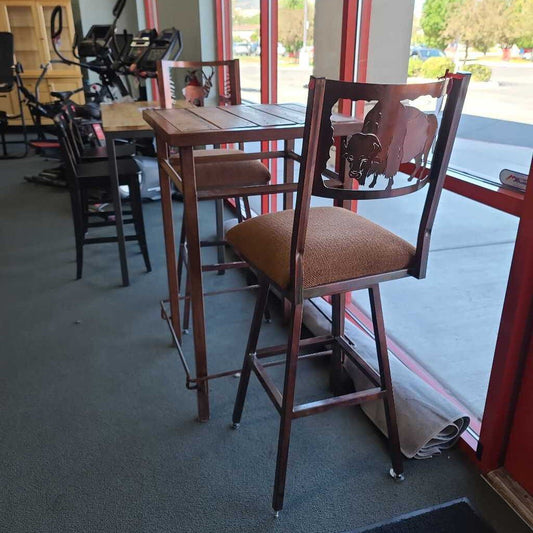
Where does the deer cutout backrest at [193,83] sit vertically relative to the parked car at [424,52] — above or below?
below

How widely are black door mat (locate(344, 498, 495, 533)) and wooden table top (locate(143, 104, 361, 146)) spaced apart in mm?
1165

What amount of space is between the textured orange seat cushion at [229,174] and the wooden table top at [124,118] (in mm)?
443

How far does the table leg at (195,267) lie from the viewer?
5.05ft

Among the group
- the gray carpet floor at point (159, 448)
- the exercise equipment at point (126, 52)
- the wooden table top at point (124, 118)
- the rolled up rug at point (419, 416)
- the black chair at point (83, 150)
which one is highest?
the exercise equipment at point (126, 52)

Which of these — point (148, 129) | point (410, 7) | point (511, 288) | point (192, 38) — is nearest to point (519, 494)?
point (511, 288)

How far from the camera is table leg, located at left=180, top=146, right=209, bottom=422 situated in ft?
5.05


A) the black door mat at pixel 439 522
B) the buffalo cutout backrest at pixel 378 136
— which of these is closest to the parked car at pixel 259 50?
the buffalo cutout backrest at pixel 378 136

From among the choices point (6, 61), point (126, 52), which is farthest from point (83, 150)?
point (6, 61)

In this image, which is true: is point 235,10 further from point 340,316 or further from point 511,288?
point 511,288

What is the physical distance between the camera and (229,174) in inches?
85.5

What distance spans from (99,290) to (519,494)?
7.57 feet

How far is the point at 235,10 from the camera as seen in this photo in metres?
3.91

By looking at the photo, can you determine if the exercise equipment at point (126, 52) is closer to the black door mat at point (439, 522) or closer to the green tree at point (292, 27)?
the green tree at point (292, 27)

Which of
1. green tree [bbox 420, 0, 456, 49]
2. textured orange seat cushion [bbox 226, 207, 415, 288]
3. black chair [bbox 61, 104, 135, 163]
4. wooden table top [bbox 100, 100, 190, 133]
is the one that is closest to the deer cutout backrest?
wooden table top [bbox 100, 100, 190, 133]
